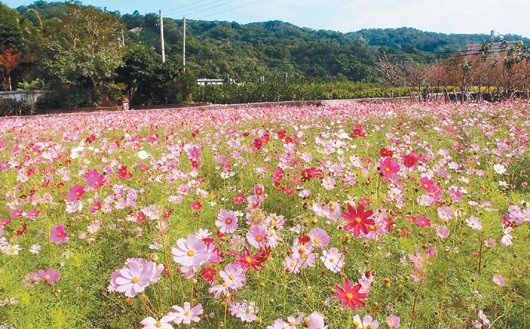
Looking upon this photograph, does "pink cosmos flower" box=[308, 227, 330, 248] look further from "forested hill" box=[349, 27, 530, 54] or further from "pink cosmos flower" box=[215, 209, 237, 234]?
"forested hill" box=[349, 27, 530, 54]

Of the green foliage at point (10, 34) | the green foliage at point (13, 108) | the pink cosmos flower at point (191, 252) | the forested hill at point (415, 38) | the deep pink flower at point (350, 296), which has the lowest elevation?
the green foliage at point (13, 108)

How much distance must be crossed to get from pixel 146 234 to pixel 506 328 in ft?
6.71

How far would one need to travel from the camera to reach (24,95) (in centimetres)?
1798

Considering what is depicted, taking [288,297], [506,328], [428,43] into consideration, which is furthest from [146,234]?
[428,43]

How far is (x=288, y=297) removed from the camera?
178 cm

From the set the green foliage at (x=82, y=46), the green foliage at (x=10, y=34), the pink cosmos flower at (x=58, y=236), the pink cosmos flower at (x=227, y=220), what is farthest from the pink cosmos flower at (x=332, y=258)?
the green foliage at (x=10, y=34)

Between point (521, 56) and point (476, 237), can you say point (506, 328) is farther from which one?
point (521, 56)

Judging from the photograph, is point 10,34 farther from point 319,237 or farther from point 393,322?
point 393,322

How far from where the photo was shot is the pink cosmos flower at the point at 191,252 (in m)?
1.22

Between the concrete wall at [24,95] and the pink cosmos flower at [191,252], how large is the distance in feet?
65.7

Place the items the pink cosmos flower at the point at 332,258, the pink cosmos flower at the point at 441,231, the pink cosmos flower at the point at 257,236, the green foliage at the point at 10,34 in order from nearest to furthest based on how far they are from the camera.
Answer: the pink cosmos flower at the point at 257,236
the pink cosmos flower at the point at 332,258
the pink cosmos flower at the point at 441,231
the green foliage at the point at 10,34

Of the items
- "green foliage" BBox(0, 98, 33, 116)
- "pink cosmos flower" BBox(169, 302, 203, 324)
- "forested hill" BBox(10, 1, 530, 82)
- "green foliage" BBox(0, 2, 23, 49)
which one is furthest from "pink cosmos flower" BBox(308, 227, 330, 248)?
"forested hill" BBox(10, 1, 530, 82)

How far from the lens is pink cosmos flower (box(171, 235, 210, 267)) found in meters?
1.22

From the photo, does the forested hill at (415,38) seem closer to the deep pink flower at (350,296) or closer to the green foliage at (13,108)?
the green foliage at (13,108)
